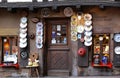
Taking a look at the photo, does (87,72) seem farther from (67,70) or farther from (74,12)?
(74,12)

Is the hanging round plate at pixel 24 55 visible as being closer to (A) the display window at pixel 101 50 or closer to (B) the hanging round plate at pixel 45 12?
(B) the hanging round plate at pixel 45 12

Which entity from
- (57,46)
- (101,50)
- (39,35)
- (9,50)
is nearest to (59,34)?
(57,46)

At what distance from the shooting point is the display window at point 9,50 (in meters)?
19.1

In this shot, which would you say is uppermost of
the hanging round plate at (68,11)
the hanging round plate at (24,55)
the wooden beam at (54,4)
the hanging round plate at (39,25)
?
the wooden beam at (54,4)

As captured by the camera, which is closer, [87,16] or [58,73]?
[87,16]

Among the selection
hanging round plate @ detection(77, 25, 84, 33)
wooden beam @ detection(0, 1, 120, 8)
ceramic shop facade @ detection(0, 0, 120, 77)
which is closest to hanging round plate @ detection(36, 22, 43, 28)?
ceramic shop facade @ detection(0, 0, 120, 77)

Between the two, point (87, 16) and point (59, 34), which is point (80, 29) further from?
point (59, 34)

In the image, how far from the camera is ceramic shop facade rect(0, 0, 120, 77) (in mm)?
18219

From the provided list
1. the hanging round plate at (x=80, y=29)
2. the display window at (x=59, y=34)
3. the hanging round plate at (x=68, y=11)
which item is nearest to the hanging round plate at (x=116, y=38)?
the hanging round plate at (x=80, y=29)

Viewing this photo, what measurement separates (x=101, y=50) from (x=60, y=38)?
74.9 inches

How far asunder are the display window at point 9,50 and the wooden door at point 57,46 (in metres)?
1.42

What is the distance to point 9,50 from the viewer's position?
756 inches

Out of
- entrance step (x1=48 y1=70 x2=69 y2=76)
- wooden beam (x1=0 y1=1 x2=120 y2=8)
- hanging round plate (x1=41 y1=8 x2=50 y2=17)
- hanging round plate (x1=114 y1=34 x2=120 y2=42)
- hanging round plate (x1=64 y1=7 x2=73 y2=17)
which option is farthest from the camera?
entrance step (x1=48 y1=70 x2=69 y2=76)

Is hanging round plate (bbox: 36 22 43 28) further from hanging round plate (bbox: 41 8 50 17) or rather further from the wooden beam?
the wooden beam
